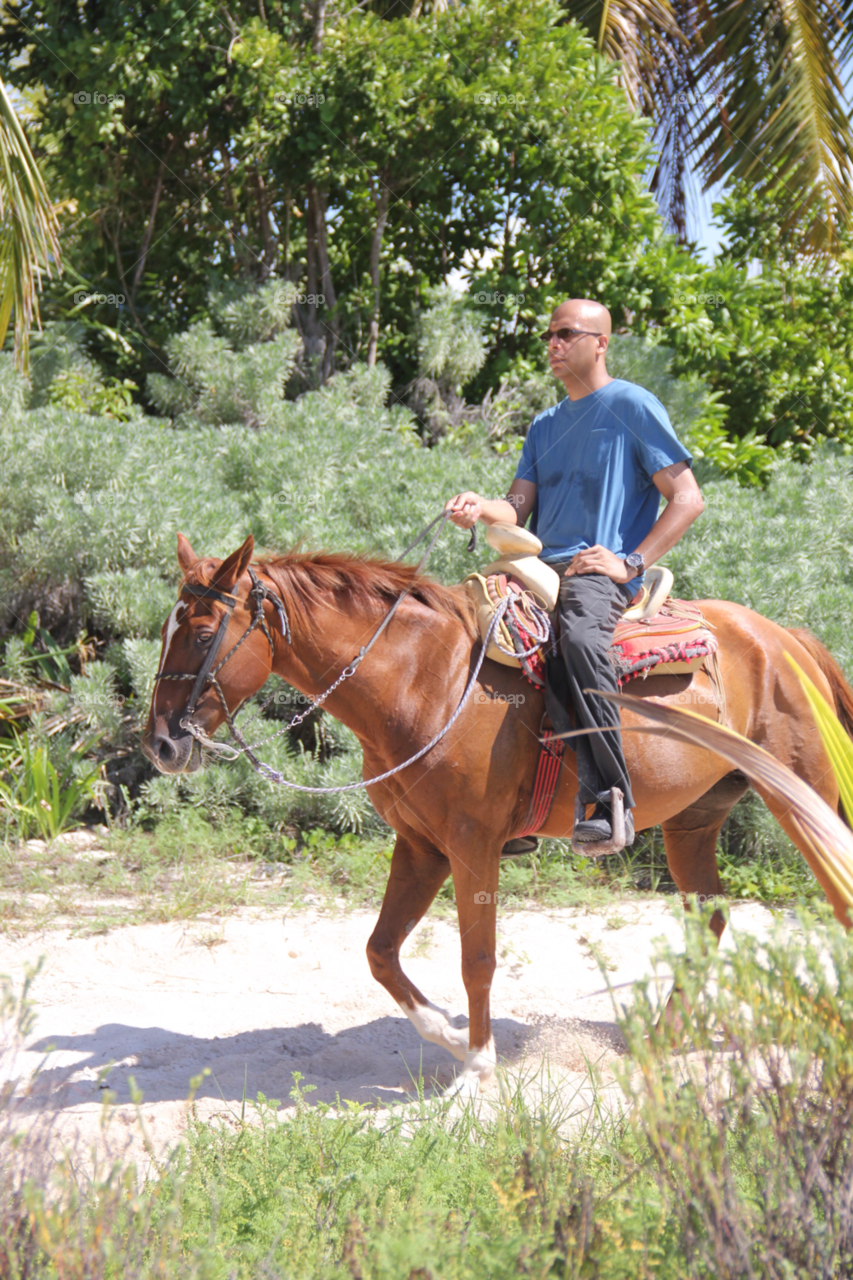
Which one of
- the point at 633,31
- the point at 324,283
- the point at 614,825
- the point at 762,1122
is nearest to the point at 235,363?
the point at 324,283

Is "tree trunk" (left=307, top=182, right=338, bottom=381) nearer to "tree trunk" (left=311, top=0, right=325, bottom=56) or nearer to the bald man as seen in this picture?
"tree trunk" (left=311, top=0, right=325, bottom=56)

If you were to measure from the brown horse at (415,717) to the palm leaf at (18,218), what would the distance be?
174 inches

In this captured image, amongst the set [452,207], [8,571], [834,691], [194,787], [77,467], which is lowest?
[194,787]

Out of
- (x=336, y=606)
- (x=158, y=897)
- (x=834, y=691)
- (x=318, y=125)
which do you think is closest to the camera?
(x=336, y=606)

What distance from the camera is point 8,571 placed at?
712cm

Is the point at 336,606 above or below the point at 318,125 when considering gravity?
below

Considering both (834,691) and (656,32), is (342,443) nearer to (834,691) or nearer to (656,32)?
(834,691)

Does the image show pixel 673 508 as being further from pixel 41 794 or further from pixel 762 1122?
pixel 41 794

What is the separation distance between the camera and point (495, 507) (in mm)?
3707

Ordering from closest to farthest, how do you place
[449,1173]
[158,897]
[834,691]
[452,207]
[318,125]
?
[449,1173] < [834,691] < [158,897] < [318,125] < [452,207]

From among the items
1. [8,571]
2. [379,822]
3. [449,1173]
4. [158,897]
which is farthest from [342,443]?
[449,1173]

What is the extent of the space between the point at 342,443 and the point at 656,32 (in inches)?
346

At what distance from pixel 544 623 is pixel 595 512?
0.49m

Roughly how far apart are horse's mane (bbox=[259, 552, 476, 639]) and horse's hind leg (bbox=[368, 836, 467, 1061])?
2.93 feet
